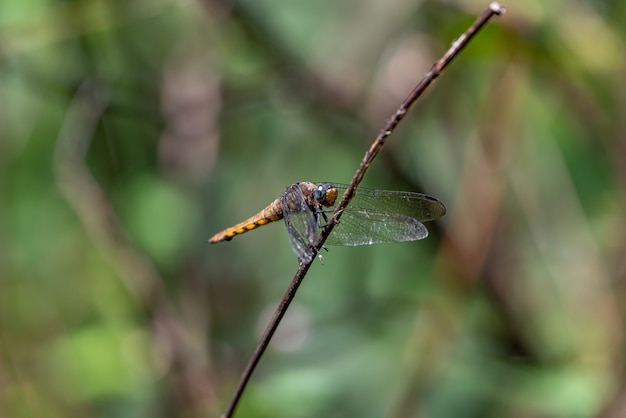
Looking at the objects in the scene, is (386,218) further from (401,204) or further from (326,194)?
(326,194)

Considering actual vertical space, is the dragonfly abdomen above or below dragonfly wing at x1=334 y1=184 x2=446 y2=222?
above

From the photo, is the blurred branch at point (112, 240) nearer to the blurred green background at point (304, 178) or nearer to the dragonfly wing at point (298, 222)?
the blurred green background at point (304, 178)

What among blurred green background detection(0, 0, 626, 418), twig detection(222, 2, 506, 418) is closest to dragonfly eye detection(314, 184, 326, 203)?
blurred green background detection(0, 0, 626, 418)

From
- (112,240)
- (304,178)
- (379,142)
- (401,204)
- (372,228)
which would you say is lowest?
(379,142)

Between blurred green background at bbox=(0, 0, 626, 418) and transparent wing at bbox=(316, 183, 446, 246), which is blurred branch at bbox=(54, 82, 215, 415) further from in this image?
transparent wing at bbox=(316, 183, 446, 246)

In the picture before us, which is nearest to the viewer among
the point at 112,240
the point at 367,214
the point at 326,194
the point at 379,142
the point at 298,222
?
the point at 379,142

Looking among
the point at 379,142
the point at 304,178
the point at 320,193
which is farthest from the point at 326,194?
the point at 304,178
